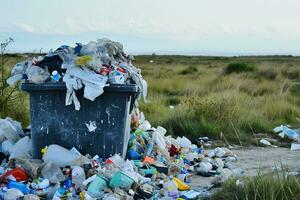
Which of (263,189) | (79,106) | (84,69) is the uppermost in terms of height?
(84,69)

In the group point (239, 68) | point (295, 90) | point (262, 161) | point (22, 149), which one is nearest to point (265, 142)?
point (262, 161)

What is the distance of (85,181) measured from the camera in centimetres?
514

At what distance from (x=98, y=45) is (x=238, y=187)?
2546 mm

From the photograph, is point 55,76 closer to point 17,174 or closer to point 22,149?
point 22,149

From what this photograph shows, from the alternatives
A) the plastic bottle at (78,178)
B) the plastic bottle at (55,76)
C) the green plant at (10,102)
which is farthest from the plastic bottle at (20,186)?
the green plant at (10,102)

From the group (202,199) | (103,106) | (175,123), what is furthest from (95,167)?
(175,123)

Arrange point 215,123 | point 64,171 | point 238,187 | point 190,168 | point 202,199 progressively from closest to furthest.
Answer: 1. point 238,187
2. point 202,199
3. point 64,171
4. point 190,168
5. point 215,123

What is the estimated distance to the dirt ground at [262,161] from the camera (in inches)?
236

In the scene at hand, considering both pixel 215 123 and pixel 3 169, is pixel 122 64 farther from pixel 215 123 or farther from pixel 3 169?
→ pixel 215 123

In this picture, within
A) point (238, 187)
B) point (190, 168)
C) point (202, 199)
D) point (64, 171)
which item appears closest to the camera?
point (238, 187)

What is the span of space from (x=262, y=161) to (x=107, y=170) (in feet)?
7.90

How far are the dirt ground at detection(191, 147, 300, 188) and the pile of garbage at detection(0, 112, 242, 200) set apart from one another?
0.43ft

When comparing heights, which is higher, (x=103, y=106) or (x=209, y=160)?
(x=103, y=106)

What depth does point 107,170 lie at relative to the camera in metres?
5.36
